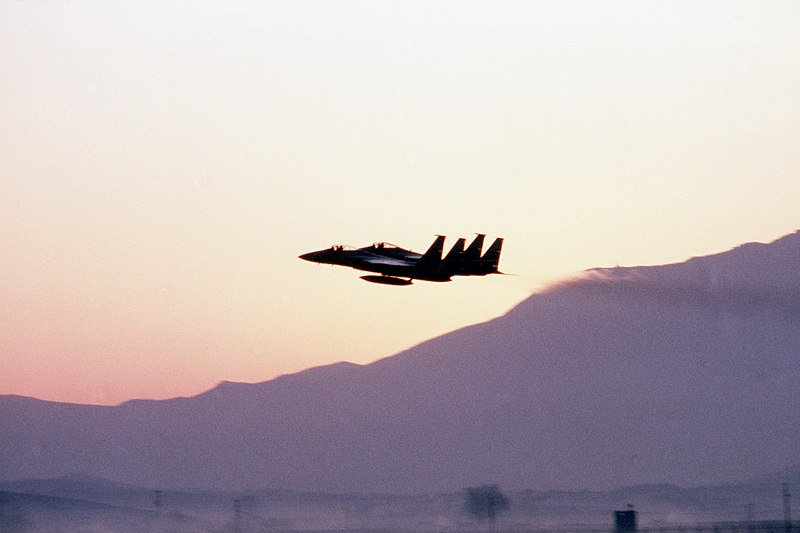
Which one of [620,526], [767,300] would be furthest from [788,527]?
[767,300]

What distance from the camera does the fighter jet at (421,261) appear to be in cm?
8806

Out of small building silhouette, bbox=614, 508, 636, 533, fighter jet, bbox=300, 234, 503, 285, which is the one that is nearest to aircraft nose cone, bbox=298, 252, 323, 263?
fighter jet, bbox=300, 234, 503, 285

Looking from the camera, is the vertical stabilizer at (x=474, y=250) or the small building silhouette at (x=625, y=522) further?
the small building silhouette at (x=625, y=522)

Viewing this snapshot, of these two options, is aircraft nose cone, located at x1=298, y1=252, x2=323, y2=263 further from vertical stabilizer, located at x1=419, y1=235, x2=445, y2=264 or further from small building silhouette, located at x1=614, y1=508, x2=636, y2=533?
small building silhouette, located at x1=614, y1=508, x2=636, y2=533

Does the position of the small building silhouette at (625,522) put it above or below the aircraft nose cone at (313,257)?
below

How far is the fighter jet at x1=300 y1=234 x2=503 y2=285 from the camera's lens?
88062mm

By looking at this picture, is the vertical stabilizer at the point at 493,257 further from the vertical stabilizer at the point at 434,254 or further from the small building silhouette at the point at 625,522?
the small building silhouette at the point at 625,522

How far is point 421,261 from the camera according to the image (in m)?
88.6

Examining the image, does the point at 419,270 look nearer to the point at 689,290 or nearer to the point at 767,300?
the point at 689,290

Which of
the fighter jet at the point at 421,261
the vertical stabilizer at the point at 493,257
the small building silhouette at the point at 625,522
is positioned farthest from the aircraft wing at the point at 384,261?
the small building silhouette at the point at 625,522

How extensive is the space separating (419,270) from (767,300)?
25367 millimetres

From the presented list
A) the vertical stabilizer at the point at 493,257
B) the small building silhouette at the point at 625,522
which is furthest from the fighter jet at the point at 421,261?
the small building silhouette at the point at 625,522

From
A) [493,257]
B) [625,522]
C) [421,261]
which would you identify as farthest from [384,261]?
[625,522]

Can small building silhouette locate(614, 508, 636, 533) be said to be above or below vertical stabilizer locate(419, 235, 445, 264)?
below
